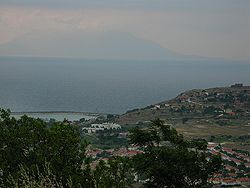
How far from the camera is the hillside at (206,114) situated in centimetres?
4009

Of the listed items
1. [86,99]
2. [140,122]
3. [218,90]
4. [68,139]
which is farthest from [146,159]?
[86,99]

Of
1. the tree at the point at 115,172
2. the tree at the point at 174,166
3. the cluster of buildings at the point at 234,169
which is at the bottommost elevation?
the cluster of buildings at the point at 234,169

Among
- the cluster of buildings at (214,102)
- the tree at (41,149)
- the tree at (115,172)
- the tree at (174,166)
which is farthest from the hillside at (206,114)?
the tree at (115,172)

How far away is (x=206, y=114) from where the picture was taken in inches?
1877

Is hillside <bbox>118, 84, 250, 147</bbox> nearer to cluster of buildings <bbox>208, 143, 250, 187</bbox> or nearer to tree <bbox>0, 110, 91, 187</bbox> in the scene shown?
cluster of buildings <bbox>208, 143, 250, 187</bbox>

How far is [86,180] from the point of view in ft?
20.9

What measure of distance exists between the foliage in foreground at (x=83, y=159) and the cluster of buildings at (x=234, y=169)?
9969mm

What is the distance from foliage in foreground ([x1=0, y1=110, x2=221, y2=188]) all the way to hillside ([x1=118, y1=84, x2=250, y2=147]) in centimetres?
2801

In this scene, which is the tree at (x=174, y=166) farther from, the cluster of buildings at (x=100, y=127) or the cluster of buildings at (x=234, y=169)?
the cluster of buildings at (x=100, y=127)

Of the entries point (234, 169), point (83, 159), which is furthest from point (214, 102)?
point (83, 159)

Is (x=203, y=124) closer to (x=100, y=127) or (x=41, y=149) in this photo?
(x=100, y=127)

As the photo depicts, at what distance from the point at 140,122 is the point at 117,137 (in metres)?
6.64

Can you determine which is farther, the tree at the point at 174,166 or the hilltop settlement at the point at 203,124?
the hilltop settlement at the point at 203,124

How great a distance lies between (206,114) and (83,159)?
41891mm
